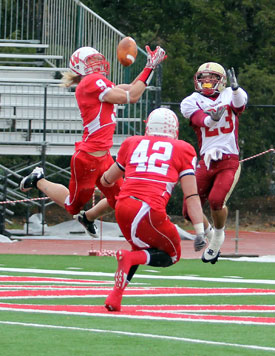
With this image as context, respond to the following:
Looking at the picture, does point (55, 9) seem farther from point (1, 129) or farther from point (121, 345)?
point (121, 345)

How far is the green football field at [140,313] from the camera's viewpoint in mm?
6312

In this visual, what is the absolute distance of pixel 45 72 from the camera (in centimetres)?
2183

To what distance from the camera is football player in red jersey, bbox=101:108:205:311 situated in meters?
8.21

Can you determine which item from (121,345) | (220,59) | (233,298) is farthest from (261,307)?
(220,59)

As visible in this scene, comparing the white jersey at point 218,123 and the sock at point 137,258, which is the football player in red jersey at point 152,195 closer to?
the sock at point 137,258

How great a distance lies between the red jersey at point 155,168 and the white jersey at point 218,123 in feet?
8.23

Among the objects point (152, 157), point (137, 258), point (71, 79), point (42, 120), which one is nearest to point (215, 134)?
point (71, 79)

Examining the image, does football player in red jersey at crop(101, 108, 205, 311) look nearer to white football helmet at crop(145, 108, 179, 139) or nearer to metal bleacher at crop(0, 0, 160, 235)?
white football helmet at crop(145, 108, 179, 139)

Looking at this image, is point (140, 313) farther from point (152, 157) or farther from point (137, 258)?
point (152, 157)

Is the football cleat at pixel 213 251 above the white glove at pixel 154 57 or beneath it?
beneath

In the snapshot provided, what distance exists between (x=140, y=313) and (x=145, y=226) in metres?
0.68

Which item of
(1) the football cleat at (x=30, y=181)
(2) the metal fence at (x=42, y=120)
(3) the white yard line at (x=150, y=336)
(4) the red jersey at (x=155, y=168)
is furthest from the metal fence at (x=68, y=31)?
(3) the white yard line at (x=150, y=336)

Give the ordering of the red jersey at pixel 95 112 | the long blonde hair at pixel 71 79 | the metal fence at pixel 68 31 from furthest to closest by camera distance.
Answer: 1. the metal fence at pixel 68 31
2. the long blonde hair at pixel 71 79
3. the red jersey at pixel 95 112

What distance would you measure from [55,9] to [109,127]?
482 inches
